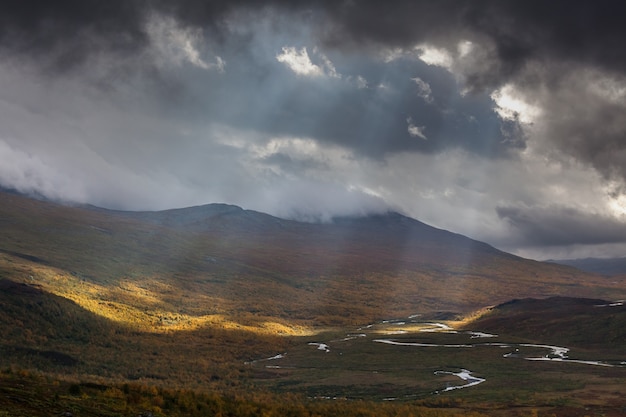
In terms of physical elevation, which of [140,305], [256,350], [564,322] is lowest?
[256,350]

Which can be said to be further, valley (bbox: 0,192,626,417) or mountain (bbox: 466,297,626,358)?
mountain (bbox: 466,297,626,358)

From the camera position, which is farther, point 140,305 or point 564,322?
point 140,305

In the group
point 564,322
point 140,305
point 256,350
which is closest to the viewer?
point 256,350

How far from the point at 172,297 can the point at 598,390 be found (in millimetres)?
98700

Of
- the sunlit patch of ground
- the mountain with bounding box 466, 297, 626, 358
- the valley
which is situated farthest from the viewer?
the mountain with bounding box 466, 297, 626, 358

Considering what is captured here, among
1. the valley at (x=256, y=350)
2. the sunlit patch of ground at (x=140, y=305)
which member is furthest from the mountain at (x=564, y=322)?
the sunlit patch of ground at (x=140, y=305)

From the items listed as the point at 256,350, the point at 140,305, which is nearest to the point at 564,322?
the point at 256,350

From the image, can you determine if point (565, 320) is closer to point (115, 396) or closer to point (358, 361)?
point (358, 361)

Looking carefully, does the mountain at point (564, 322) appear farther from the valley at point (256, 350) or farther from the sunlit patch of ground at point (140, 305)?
the sunlit patch of ground at point (140, 305)

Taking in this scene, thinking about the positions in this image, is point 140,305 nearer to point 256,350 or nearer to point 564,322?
point 256,350

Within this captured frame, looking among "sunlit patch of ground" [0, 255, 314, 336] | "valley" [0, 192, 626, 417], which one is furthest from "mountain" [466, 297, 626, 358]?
"sunlit patch of ground" [0, 255, 314, 336]

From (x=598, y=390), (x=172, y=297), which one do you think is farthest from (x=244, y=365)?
(x=172, y=297)

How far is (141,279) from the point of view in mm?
135250

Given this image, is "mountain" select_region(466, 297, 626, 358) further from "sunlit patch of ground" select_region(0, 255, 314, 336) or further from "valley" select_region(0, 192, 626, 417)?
"sunlit patch of ground" select_region(0, 255, 314, 336)
